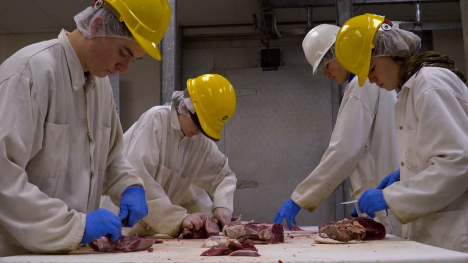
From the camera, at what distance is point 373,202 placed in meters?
2.78

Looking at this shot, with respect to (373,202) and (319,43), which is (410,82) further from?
(319,43)

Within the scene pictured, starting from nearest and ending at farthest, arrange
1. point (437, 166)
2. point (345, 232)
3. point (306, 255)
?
1. point (306, 255)
2. point (437, 166)
3. point (345, 232)

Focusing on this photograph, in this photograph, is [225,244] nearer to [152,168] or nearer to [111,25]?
[111,25]

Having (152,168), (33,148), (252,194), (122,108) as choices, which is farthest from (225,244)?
(122,108)

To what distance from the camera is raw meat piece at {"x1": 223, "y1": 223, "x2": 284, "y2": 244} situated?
277 centimetres

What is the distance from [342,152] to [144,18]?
184cm

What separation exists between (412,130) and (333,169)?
0.95m

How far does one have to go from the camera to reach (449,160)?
253 cm

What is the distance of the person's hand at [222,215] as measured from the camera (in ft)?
12.9

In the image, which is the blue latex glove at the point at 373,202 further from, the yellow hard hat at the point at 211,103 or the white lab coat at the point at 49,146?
the white lab coat at the point at 49,146

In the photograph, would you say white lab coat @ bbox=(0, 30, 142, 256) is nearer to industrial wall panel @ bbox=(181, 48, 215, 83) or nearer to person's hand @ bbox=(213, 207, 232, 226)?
person's hand @ bbox=(213, 207, 232, 226)

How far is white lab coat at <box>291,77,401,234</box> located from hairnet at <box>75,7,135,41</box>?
1841mm

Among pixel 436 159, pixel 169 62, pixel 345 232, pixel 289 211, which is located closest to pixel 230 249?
pixel 345 232

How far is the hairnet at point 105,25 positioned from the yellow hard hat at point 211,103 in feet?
4.01
